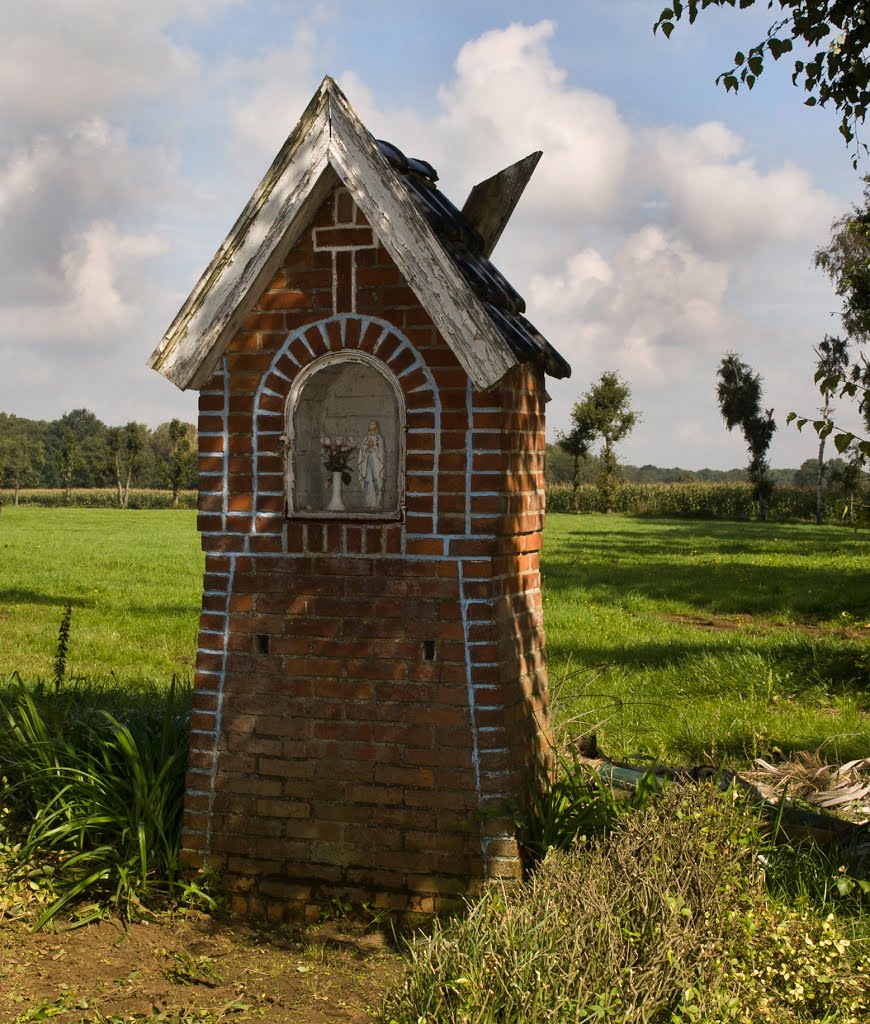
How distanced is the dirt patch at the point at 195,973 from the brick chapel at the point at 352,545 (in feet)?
0.94

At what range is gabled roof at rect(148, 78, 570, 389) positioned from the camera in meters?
4.79

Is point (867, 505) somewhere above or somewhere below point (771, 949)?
above

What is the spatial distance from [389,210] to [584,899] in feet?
10.00

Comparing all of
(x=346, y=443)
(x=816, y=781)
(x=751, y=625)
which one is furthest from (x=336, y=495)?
(x=751, y=625)

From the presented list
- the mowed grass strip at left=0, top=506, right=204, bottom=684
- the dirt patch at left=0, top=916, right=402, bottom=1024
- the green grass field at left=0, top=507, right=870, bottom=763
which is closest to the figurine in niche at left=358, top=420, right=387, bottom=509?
the green grass field at left=0, top=507, right=870, bottom=763

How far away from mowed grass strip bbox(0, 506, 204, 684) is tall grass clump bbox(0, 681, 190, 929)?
12.6 feet

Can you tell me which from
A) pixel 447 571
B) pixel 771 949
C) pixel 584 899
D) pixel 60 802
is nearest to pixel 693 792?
pixel 771 949

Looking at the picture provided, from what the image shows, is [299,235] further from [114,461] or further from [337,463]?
[114,461]

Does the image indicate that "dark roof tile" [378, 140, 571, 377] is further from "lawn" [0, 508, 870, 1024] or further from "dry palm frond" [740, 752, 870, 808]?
"dry palm frond" [740, 752, 870, 808]

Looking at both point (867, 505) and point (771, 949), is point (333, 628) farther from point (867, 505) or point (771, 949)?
point (867, 505)

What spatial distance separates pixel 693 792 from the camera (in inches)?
188

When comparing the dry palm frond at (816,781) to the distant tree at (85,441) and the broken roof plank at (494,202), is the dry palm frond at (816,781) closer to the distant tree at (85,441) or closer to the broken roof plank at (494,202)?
the broken roof plank at (494,202)

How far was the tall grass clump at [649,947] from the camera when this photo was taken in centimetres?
346

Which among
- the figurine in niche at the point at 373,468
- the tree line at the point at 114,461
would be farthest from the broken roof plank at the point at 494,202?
the tree line at the point at 114,461
